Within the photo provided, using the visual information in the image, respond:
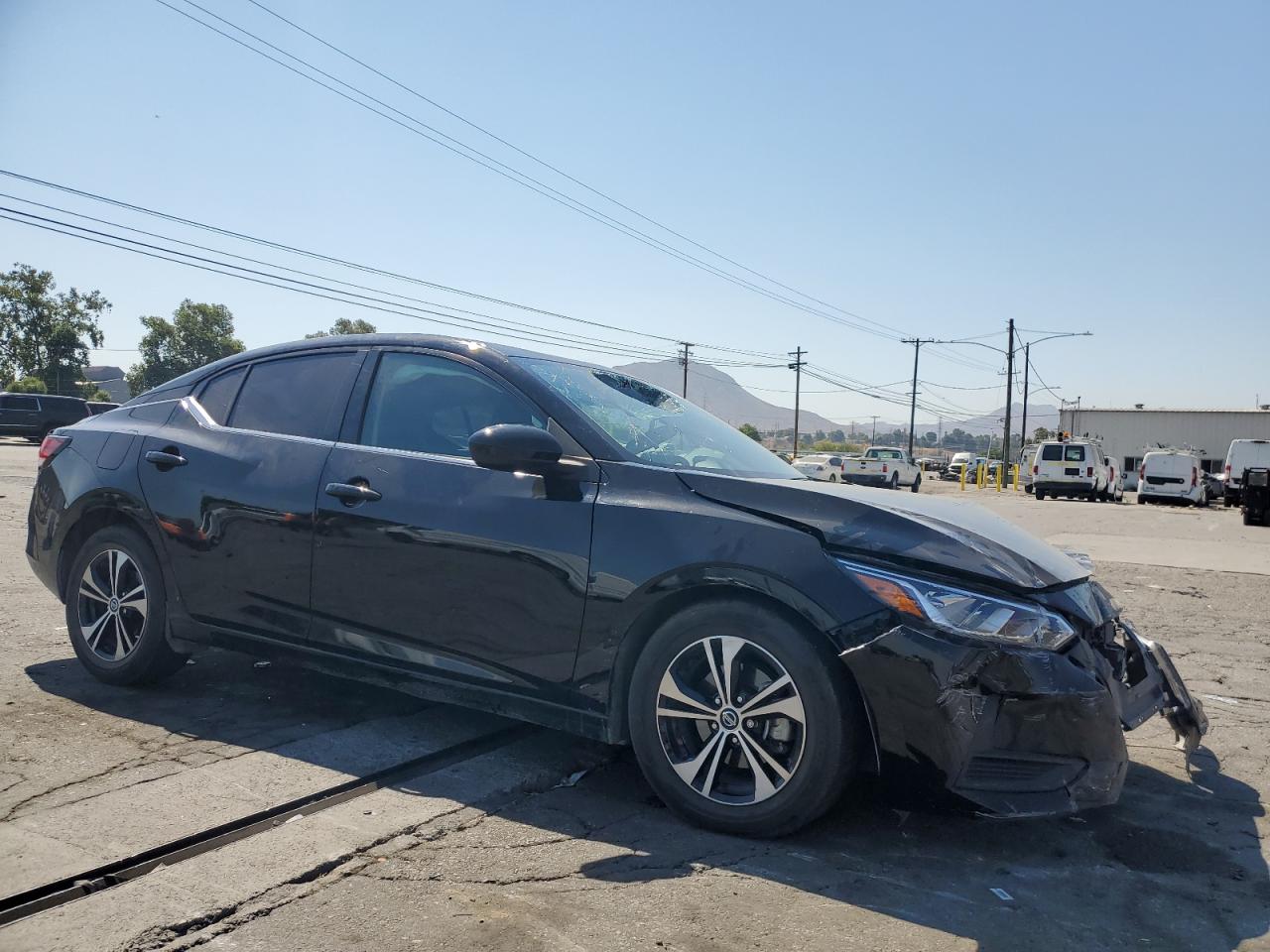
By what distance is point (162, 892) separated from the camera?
8.20 ft

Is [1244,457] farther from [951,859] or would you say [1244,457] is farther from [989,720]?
[989,720]

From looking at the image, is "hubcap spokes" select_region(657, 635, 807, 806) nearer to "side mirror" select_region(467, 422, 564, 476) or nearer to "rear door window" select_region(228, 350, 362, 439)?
"side mirror" select_region(467, 422, 564, 476)

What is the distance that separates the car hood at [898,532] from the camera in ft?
9.56

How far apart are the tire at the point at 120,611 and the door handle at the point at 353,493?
1.08 meters

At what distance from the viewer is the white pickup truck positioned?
3697 cm

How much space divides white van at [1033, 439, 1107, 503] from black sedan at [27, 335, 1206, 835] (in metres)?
31.4

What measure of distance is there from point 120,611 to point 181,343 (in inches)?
3724

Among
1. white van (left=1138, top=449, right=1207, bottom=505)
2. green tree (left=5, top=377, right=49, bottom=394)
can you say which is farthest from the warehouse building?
green tree (left=5, top=377, right=49, bottom=394)

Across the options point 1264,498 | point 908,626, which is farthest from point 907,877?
point 1264,498

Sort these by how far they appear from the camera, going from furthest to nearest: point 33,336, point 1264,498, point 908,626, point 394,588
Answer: point 33,336
point 1264,498
point 394,588
point 908,626

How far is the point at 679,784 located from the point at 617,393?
1.63 metres

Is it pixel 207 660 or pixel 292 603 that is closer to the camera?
pixel 292 603

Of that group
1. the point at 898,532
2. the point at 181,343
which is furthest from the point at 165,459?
the point at 181,343

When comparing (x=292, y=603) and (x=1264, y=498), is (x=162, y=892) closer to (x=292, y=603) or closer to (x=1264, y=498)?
(x=292, y=603)
